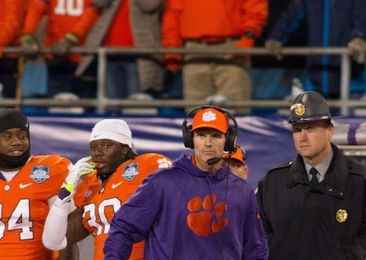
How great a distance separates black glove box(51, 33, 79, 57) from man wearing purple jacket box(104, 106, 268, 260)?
14.2 ft

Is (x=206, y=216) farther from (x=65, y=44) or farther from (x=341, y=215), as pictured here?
(x=65, y=44)

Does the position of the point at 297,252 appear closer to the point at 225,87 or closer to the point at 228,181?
the point at 228,181

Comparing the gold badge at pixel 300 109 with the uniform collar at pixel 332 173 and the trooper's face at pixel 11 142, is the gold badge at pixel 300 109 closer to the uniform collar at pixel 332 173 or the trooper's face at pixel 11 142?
the uniform collar at pixel 332 173

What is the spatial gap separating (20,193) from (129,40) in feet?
12.1

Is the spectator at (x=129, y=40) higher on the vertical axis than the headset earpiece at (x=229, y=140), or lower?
higher

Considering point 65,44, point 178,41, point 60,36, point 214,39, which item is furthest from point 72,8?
point 214,39

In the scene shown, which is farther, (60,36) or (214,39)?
(60,36)

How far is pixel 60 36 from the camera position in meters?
10.3

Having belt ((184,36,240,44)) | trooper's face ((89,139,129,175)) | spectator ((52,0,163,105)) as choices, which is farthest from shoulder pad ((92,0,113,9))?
trooper's face ((89,139,129,175))

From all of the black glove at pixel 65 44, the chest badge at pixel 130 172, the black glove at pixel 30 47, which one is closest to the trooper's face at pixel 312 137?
the chest badge at pixel 130 172

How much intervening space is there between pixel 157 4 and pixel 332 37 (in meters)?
1.44

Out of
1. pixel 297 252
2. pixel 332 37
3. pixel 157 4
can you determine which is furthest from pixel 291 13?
pixel 297 252

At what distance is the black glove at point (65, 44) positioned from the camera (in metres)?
9.82

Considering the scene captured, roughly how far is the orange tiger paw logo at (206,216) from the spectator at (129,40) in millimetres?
4324
